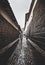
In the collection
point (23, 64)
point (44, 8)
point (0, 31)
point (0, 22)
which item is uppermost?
point (44, 8)

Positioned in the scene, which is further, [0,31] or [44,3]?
[44,3]

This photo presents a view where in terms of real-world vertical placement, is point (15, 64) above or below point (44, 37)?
below

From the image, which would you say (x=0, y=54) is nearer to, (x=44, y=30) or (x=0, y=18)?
(x=0, y=18)

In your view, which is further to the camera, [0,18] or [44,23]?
[44,23]

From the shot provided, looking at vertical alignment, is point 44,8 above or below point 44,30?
above

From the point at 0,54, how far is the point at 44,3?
3.22 metres

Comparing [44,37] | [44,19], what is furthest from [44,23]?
[44,37]

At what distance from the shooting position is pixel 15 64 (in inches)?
275

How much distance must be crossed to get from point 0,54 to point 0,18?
1363 millimetres

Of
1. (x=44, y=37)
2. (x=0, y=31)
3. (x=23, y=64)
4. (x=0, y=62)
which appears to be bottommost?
(x=23, y=64)

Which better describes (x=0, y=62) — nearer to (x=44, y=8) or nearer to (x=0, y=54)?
(x=0, y=54)

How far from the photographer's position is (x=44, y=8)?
6855mm

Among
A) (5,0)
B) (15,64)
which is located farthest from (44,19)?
(15,64)

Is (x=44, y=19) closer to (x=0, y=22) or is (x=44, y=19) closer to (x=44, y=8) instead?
(x=44, y=8)
